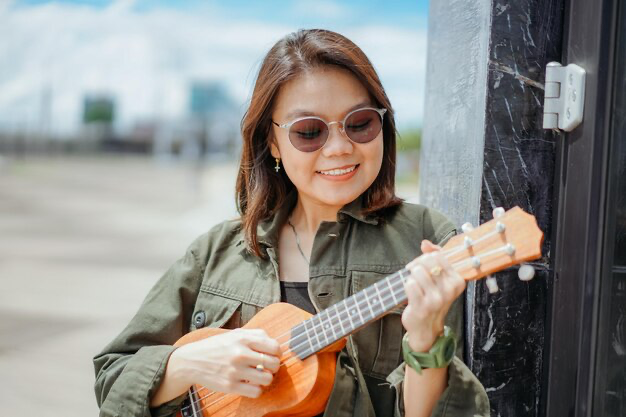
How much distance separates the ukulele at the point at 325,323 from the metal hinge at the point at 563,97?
0.58 metres

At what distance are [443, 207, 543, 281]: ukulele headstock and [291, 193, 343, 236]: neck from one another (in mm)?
659

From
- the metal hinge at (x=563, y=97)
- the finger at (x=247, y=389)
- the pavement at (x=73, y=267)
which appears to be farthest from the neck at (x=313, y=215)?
the pavement at (x=73, y=267)

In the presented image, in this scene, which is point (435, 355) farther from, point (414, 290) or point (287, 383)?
point (287, 383)

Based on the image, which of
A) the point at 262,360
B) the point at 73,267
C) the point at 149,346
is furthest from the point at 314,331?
the point at 73,267

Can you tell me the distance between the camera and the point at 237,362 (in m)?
1.91

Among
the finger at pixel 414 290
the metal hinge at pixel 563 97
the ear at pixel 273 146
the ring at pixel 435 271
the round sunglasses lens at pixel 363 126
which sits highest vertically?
the metal hinge at pixel 563 97

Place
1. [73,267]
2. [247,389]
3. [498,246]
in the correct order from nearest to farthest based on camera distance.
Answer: [498,246] → [247,389] → [73,267]

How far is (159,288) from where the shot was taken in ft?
7.52

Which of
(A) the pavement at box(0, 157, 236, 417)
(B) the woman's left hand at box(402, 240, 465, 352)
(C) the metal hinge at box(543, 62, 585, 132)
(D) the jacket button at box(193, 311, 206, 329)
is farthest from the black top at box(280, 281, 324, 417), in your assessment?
(A) the pavement at box(0, 157, 236, 417)

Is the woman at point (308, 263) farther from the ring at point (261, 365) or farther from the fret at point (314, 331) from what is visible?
the fret at point (314, 331)

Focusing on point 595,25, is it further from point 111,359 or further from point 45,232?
point 45,232

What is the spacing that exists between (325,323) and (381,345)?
27 cm

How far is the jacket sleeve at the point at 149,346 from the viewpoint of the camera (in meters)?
2.11

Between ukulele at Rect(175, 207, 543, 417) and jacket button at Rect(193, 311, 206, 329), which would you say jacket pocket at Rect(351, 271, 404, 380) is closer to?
ukulele at Rect(175, 207, 543, 417)
